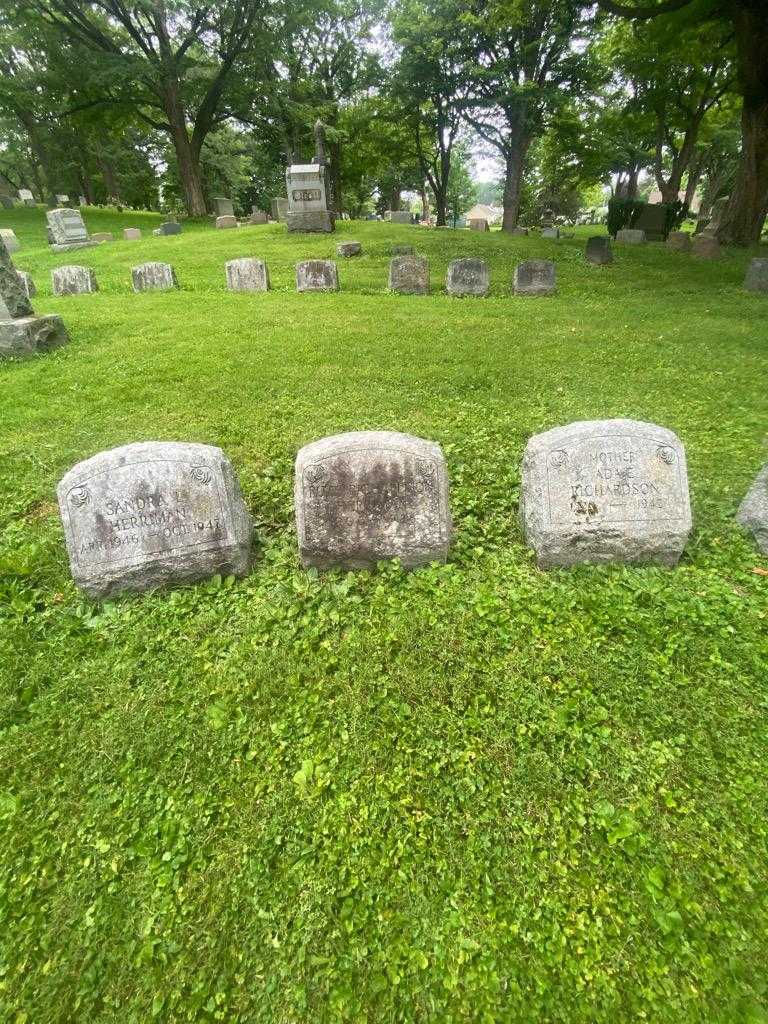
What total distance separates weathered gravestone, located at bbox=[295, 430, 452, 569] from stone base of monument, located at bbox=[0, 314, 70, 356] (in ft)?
22.0

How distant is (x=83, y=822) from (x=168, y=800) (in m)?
0.37

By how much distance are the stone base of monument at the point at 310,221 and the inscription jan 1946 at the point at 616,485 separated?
18022 mm

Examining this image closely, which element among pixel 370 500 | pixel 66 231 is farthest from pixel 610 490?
pixel 66 231

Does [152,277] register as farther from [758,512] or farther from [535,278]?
[758,512]

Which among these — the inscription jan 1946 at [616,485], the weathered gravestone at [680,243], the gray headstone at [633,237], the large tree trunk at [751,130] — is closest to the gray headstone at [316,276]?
the inscription jan 1946 at [616,485]

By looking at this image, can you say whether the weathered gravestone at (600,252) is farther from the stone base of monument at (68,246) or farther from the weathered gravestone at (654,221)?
the stone base of monument at (68,246)

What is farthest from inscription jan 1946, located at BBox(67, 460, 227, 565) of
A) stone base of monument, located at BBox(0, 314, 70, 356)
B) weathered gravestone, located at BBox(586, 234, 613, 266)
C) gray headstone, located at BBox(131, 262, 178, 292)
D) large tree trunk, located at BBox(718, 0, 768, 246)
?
large tree trunk, located at BBox(718, 0, 768, 246)

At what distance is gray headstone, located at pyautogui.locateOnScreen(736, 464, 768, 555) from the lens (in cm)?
361

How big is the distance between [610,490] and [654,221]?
23.2 m

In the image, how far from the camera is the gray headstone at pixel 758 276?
1134cm

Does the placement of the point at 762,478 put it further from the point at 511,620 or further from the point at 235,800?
the point at 235,800

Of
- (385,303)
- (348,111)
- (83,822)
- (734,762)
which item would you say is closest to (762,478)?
(734,762)

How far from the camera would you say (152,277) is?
1204cm

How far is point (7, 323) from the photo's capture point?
738cm
